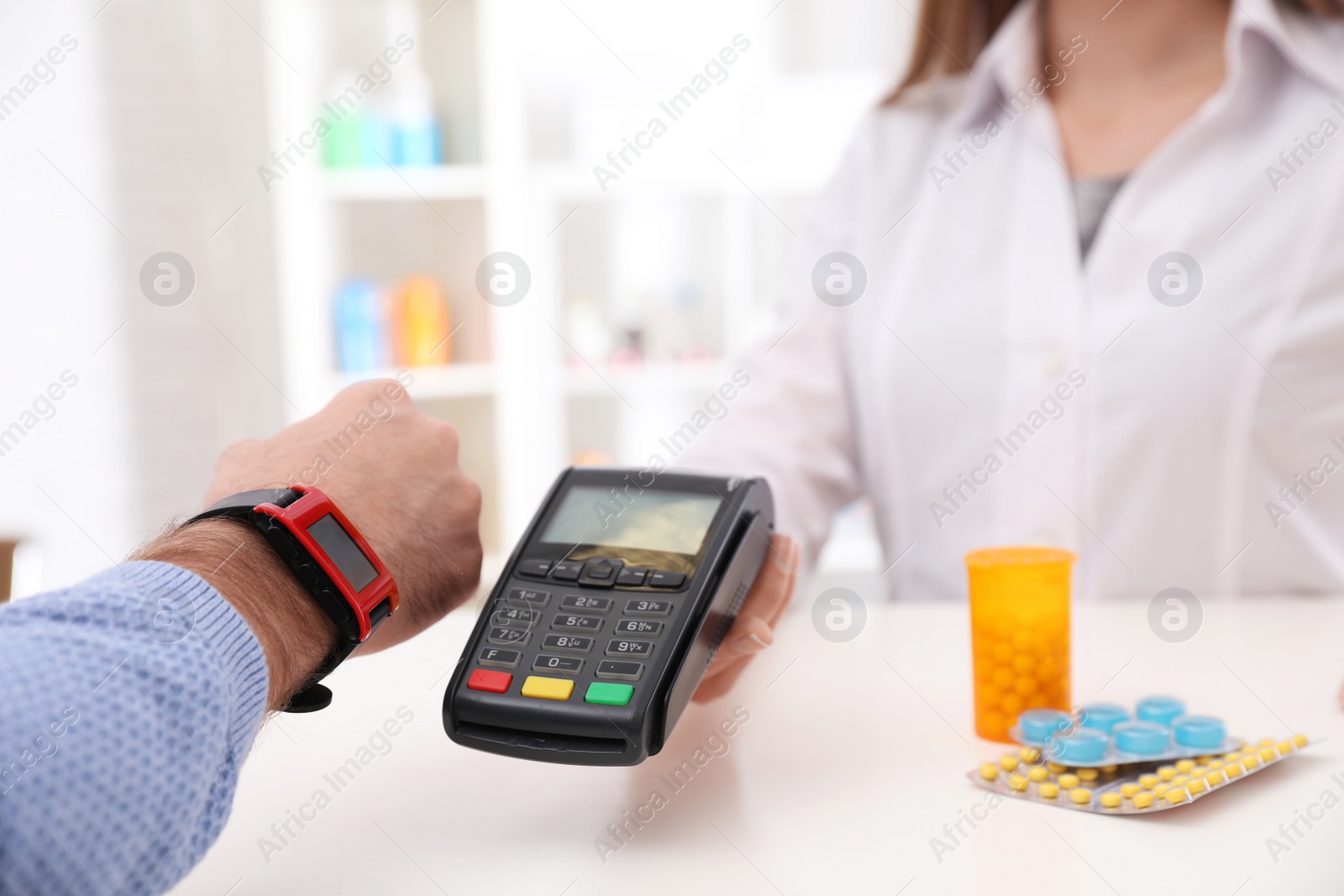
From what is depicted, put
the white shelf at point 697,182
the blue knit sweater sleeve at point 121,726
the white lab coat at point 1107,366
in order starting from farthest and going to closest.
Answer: the white shelf at point 697,182 < the white lab coat at point 1107,366 < the blue knit sweater sleeve at point 121,726

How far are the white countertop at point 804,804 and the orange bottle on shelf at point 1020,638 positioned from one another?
22 mm

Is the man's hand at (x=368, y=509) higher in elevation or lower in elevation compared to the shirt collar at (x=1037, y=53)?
lower

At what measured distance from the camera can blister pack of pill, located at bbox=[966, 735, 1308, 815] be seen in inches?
16.7

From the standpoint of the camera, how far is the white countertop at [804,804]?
0.39 m

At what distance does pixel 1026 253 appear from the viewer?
3.01 ft

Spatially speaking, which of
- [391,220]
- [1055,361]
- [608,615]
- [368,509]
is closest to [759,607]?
[608,615]

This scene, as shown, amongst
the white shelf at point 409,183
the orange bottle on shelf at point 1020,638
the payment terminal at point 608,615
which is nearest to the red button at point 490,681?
the payment terminal at point 608,615

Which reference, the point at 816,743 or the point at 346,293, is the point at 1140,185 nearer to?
the point at 816,743

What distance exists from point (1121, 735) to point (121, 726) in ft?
1.31

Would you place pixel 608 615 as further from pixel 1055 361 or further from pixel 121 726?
pixel 1055 361

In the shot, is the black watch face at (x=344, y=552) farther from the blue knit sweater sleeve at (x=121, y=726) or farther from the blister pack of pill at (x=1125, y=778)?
the blister pack of pill at (x=1125, y=778)

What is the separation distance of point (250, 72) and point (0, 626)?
2.05 metres

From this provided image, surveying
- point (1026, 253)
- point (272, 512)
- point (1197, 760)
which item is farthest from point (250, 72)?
point (1197, 760)

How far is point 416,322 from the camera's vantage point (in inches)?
93.6
